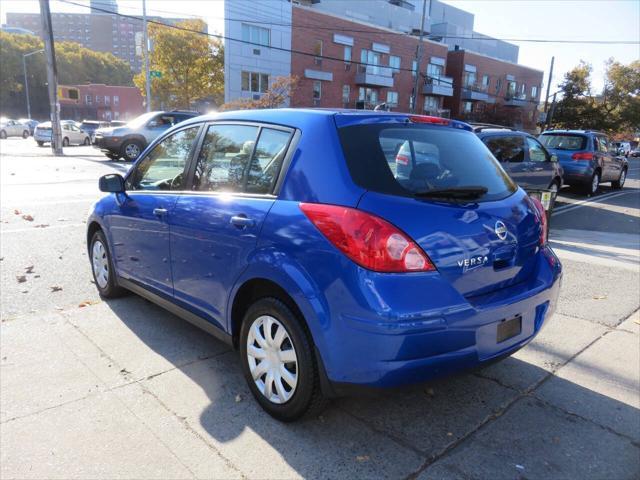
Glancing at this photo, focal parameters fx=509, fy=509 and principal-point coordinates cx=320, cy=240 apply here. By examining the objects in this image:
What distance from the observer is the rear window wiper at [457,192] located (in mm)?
2633

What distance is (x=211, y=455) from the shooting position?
2.60m

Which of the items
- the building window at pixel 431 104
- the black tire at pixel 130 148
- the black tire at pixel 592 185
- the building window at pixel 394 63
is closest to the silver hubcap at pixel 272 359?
the black tire at pixel 592 185

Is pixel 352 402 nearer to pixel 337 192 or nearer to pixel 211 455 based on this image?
pixel 211 455

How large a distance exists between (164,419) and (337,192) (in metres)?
1.64

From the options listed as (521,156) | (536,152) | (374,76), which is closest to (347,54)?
(374,76)

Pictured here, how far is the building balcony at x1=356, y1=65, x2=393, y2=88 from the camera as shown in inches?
1821

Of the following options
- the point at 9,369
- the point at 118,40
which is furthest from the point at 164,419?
the point at 118,40

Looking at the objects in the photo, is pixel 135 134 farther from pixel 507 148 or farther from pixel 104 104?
pixel 104 104

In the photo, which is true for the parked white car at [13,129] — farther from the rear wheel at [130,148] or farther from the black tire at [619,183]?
the black tire at [619,183]

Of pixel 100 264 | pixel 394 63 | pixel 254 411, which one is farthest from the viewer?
pixel 394 63

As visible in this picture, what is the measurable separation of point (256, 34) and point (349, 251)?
40233 millimetres

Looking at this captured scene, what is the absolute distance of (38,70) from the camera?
81.1 metres

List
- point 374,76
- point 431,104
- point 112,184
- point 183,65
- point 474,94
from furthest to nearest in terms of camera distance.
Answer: point 474,94, point 431,104, point 374,76, point 183,65, point 112,184

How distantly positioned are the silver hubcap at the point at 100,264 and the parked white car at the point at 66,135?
28.3m
